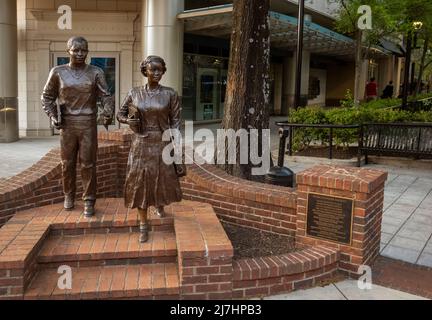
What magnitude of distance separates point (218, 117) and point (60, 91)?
1565 cm

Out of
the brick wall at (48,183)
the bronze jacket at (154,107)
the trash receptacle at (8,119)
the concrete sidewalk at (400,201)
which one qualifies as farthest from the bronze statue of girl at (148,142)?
the trash receptacle at (8,119)

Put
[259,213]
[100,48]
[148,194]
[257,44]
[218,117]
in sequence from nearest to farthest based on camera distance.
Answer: [148,194]
[259,213]
[257,44]
[100,48]
[218,117]

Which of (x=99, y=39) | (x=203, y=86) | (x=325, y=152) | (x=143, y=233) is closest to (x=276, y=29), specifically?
(x=203, y=86)

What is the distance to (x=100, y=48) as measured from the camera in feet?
48.8

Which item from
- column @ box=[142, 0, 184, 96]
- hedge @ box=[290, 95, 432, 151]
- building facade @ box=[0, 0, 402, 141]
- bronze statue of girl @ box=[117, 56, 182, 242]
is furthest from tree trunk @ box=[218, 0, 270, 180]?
column @ box=[142, 0, 184, 96]

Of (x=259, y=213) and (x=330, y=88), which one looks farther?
(x=330, y=88)

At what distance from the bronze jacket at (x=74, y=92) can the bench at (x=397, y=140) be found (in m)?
7.22

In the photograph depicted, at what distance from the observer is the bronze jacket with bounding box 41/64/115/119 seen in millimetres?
4750

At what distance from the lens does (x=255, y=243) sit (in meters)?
5.10

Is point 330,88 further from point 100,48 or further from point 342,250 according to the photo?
point 342,250

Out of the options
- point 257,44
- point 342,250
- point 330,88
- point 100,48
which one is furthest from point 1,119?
point 330,88

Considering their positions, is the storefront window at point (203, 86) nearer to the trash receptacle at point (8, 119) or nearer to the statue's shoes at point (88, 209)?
the trash receptacle at point (8, 119)

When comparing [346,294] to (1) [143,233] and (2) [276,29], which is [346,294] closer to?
(1) [143,233]

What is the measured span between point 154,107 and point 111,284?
167cm
